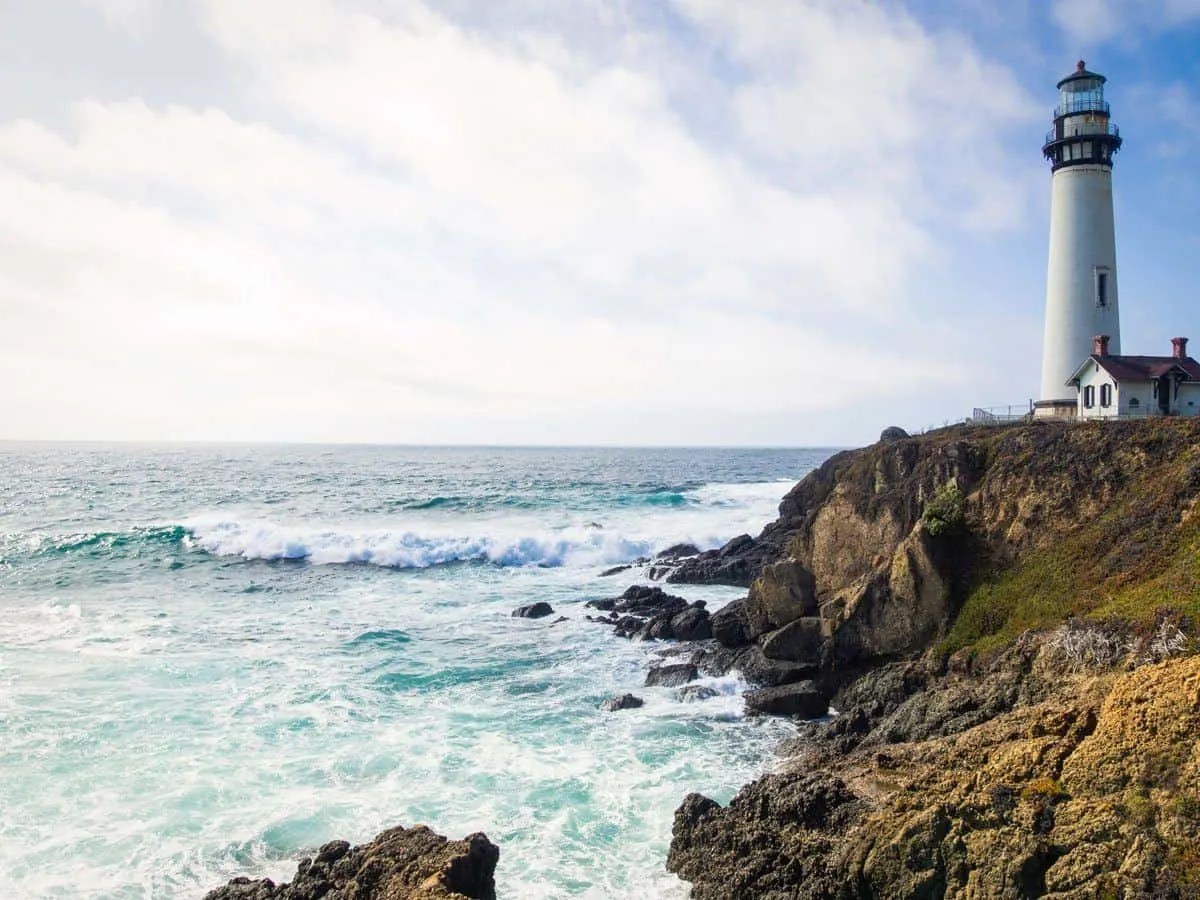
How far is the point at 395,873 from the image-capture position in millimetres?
8922

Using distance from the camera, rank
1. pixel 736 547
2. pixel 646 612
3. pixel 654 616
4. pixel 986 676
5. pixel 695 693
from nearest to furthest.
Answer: pixel 986 676 → pixel 695 693 → pixel 654 616 → pixel 646 612 → pixel 736 547

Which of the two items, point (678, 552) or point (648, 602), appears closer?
point (648, 602)

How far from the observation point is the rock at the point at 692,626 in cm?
2344

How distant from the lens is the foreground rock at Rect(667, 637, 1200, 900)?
770cm

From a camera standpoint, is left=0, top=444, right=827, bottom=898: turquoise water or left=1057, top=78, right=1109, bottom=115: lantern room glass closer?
left=0, top=444, right=827, bottom=898: turquoise water

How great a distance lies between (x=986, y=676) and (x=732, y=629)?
27.3 feet

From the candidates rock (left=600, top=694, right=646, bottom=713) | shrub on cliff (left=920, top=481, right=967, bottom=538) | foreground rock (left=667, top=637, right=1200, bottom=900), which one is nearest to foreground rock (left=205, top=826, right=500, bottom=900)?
foreground rock (left=667, top=637, right=1200, bottom=900)

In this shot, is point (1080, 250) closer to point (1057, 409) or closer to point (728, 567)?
point (1057, 409)

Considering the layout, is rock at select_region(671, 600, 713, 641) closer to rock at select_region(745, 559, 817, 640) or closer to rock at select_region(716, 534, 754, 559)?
rock at select_region(745, 559, 817, 640)

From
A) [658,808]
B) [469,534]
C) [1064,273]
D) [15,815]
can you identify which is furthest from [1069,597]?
[469,534]

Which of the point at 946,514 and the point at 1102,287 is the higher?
the point at 1102,287

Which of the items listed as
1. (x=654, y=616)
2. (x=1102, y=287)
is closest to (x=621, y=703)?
(x=654, y=616)

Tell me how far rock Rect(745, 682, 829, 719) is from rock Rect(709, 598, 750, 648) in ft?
13.1

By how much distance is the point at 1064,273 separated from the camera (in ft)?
90.6
